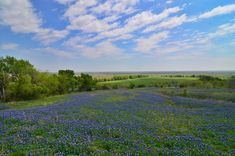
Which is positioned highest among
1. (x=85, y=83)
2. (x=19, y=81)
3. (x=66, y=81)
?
(x=19, y=81)

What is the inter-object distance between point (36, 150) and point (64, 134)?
2.13m

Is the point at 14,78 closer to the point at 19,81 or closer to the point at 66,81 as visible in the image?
the point at 19,81

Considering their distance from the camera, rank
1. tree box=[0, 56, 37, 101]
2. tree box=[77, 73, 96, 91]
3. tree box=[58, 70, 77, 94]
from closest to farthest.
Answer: tree box=[0, 56, 37, 101]
tree box=[58, 70, 77, 94]
tree box=[77, 73, 96, 91]

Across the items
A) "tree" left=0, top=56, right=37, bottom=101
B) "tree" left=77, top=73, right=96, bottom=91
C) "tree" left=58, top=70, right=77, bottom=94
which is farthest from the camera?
"tree" left=77, top=73, right=96, bottom=91

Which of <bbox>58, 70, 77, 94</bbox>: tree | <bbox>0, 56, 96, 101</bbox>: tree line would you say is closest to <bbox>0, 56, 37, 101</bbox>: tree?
<bbox>0, 56, 96, 101</bbox>: tree line

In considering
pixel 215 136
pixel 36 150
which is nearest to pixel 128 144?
pixel 36 150

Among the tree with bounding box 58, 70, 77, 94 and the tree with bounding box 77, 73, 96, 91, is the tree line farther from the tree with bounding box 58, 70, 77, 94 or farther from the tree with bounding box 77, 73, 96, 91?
the tree with bounding box 77, 73, 96, 91

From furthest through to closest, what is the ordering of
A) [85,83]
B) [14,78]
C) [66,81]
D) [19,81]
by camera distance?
[85,83] < [66,81] < [14,78] < [19,81]

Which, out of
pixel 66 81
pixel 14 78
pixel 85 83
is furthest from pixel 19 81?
pixel 85 83

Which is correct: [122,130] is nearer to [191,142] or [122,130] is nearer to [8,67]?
[191,142]

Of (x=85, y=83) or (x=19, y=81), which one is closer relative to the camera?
(x=19, y=81)

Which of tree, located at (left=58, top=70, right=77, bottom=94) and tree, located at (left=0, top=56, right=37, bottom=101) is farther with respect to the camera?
tree, located at (left=58, top=70, right=77, bottom=94)

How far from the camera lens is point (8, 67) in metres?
34.1

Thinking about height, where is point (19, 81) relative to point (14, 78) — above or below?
below
